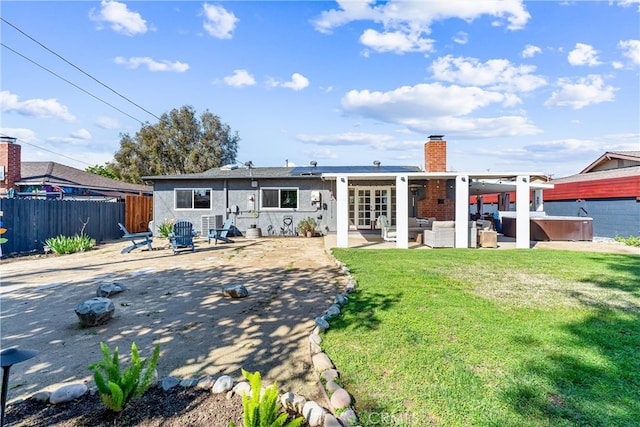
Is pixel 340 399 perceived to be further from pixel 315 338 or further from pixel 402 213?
pixel 402 213

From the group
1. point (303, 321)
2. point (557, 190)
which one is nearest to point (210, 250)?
point (303, 321)

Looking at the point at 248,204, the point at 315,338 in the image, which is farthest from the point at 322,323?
the point at 248,204

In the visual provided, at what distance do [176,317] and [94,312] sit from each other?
92 centimetres

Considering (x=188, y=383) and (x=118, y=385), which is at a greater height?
(x=118, y=385)

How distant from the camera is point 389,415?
7.12 feet

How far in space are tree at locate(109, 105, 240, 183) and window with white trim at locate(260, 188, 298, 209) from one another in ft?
67.0

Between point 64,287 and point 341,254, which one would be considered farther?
point 341,254

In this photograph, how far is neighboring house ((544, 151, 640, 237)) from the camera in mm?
12492

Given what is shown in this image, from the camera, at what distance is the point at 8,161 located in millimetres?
15508

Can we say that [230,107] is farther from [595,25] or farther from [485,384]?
[485,384]

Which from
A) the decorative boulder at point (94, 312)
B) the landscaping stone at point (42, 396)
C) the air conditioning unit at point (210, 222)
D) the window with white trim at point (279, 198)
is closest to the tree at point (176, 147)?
the air conditioning unit at point (210, 222)

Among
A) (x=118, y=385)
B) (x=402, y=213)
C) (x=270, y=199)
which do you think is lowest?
(x=118, y=385)

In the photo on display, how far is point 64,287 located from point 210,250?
4.74 meters

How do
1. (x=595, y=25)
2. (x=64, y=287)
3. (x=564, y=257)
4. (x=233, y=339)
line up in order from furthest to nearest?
(x=595, y=25), (x=564, y=257), (x=64, y=287), (x=233, y=339)
